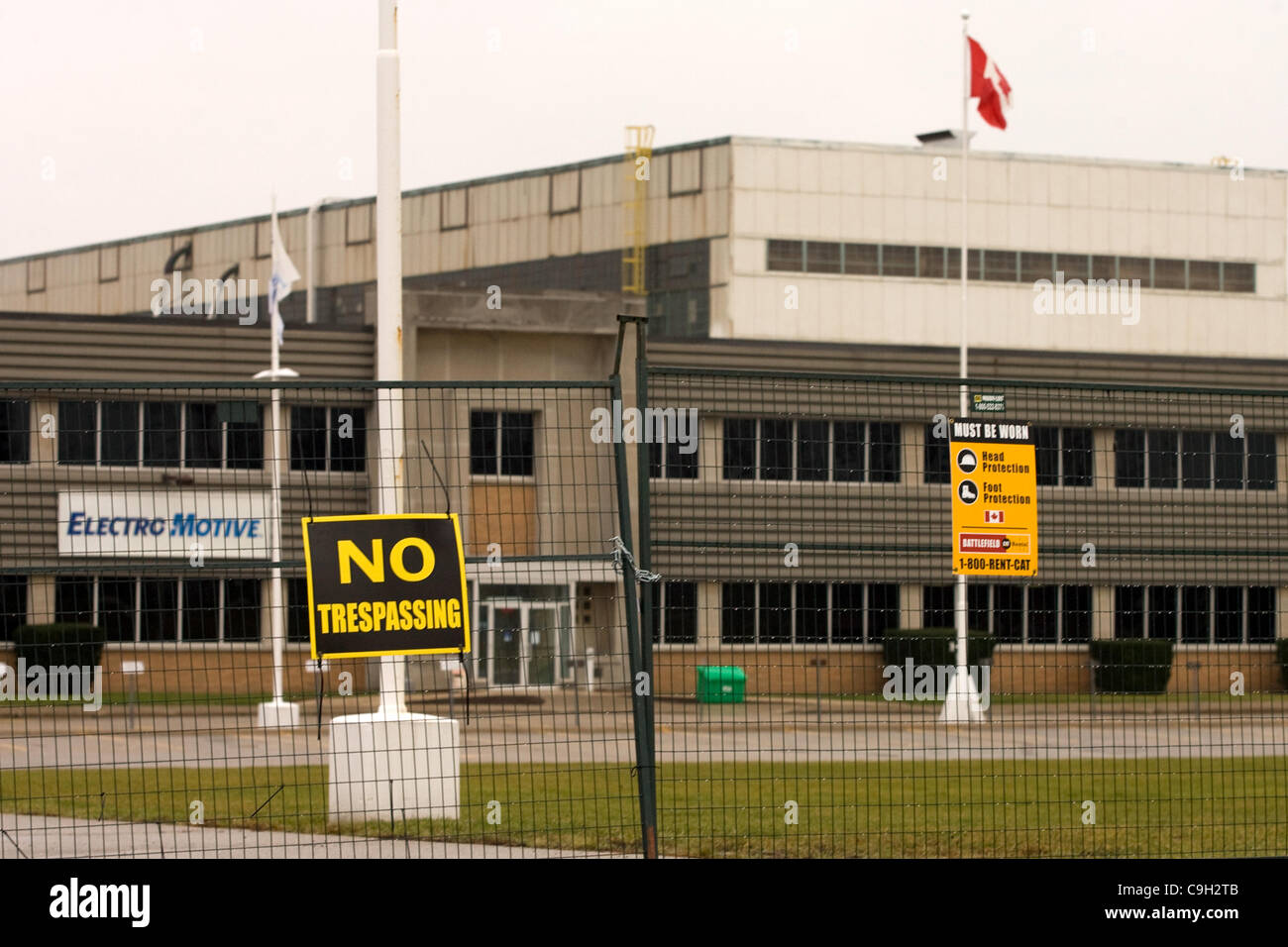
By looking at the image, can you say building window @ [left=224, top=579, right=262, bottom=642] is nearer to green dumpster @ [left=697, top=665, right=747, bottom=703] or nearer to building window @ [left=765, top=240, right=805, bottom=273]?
green dumpster @ [left=697, top=665, right=747, bottom=703]

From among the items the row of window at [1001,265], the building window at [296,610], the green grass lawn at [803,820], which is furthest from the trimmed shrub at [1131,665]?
the row of window at [1001,265]

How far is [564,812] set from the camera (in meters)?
11.9

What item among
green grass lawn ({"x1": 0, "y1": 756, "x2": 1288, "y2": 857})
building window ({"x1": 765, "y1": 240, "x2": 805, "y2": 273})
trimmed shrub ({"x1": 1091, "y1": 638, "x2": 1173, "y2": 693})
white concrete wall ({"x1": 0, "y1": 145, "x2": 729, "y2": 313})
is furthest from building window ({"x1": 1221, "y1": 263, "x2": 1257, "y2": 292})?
trimmed shrub ({"x1": 1091, "y1": 638, "x2": 1173, "y2": 693})

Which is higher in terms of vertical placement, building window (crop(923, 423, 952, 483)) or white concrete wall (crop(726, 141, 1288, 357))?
white concrete wall (crop(726, 141, 1288, 357))

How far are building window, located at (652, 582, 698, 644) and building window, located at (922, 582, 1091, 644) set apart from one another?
128 centimetres

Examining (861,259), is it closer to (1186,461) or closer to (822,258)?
(822,258)

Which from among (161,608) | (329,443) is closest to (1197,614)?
(329,443)

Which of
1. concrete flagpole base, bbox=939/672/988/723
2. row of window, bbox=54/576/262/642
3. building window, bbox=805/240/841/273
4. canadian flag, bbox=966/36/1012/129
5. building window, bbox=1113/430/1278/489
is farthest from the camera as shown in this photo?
building window, bbox=805/240/841/273

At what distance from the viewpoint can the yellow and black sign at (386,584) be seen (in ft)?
27.8

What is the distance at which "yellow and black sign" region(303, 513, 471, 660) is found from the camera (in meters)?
8.46

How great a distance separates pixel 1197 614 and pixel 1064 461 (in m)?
1.13
